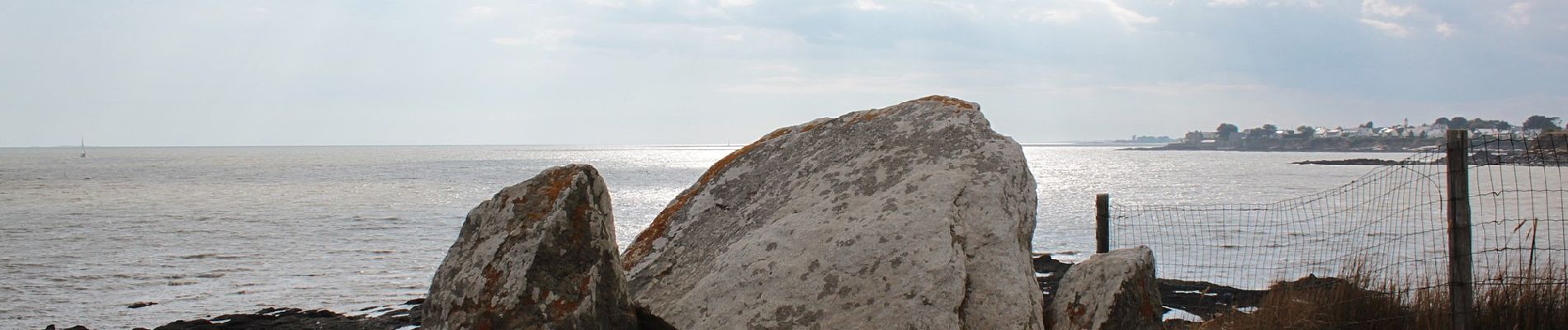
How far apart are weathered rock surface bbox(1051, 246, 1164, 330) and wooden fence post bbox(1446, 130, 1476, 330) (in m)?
2.66

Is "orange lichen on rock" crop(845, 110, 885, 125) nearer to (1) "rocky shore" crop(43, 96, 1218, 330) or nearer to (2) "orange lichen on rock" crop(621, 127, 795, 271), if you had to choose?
(1) "rocky shore" crop(43, 96, 1218, 330)

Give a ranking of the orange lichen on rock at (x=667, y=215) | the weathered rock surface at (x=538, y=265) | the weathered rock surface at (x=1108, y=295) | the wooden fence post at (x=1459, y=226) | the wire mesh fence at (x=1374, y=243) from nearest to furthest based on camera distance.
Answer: the weathered rock surface at (x=538, y=265) → the weathered rock surface at (x=1108, y=295) → the orange lichen on rock at (x=667, y=215) → the wooden fence post at (x=1459, y=226) → the wire mesh fence at (x=1374, y=243)

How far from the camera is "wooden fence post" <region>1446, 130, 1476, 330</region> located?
7047 millimetres

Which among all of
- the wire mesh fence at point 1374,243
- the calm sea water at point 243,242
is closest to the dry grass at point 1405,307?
the wire mesh fence at point 1374,243

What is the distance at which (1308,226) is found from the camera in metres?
24.7

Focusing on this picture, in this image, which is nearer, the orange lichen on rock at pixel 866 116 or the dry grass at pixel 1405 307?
the orange lichen on rock at pixel 866 116

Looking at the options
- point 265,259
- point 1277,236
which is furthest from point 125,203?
point 1277,236

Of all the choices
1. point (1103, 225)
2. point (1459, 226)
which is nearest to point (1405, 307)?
point (1459, 226)

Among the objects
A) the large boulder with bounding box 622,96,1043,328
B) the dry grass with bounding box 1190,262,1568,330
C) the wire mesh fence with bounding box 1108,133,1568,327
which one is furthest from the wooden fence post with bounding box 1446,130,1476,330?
the large boulder with bounding box 622,96,1043,328

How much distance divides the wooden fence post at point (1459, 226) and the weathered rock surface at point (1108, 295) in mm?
2665

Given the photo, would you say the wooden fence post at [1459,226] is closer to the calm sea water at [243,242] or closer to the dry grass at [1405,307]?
the dry grass at [1405,307]

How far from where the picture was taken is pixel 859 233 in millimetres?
5078

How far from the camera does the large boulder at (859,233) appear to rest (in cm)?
→ 474

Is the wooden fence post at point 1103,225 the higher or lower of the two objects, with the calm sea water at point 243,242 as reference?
higher
